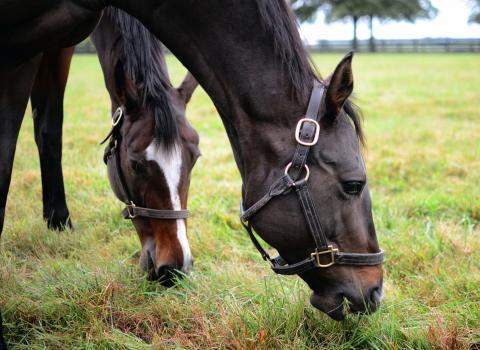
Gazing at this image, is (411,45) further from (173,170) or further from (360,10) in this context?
(173,170)

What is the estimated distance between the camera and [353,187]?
1760mm

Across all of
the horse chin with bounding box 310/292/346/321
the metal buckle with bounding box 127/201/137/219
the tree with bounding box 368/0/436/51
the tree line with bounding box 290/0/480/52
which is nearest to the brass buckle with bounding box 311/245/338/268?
the horse chin with bounding box 310/292/346/321

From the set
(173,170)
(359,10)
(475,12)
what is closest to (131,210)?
(173,170)

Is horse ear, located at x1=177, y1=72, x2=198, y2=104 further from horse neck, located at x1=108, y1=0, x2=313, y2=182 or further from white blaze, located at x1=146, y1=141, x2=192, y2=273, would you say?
horse neck, located at x1=108, y1=0, x2=313, y2=182

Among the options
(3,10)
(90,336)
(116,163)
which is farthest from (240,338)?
(3,10)

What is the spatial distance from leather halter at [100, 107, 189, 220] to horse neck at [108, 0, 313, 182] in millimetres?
718

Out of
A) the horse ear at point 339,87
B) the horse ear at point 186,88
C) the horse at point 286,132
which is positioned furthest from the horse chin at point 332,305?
the horse ear at point 186,88

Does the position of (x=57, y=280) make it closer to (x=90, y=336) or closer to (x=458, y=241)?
(x=90, y=336)

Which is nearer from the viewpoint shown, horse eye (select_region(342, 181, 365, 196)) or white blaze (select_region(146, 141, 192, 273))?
horse eye (select_region(342, 181, 365, 196))

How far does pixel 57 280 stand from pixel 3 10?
1386 millimetres

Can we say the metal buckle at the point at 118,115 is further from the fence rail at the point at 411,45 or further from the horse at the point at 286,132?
the fence rail at the point at 411,45

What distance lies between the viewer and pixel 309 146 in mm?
1719

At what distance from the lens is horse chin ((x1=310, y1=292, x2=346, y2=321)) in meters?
1.86

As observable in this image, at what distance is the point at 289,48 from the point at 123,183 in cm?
127
